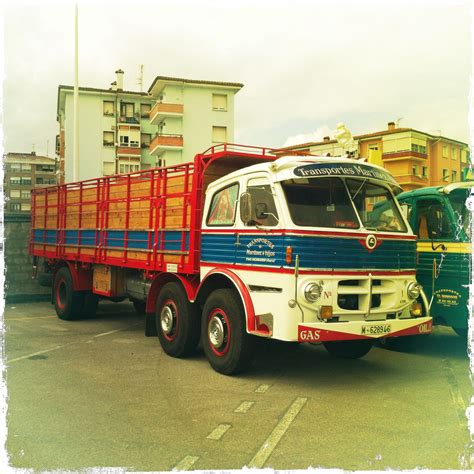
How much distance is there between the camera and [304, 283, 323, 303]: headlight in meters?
6.25

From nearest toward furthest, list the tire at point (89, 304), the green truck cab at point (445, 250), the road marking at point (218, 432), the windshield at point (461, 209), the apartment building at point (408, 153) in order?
1. the road marking at point (218, 432)
2. the green truck cab at point (445, 250)
3. the windshield at point (461, 209)
4. the tire at point (89, 304)
5. the apartment building at point (408, 153)

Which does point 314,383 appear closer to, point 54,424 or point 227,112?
point 54,424

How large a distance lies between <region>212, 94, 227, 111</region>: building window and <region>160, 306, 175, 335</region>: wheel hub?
4542 centimetres

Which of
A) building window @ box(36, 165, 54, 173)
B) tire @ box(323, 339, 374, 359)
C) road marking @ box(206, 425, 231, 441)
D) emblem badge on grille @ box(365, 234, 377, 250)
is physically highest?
building window @ box(36, 165, 54, 173)

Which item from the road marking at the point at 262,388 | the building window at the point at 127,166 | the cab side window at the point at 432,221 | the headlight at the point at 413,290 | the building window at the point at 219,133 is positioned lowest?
the road marking at the point at 262,388

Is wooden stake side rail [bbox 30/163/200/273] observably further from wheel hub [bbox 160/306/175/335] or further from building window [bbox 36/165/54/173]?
building window [bbox 36/165/54/173]

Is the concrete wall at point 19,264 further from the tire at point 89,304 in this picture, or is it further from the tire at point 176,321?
the tire at point 176,321

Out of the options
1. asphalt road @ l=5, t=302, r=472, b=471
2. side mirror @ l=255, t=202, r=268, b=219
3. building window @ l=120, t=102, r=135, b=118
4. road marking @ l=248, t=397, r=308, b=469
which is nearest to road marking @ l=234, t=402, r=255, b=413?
asphalt road @ l=5, t=302, r=472, b=471

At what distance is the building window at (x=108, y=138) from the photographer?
56.5m

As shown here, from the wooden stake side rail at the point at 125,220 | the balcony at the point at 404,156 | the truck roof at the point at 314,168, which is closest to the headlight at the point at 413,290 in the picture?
the truck roof at the point at 314,168

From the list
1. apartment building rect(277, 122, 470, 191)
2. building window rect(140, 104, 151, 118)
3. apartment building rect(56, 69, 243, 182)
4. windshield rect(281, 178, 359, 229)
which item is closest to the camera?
windshield rect(281, 178, 359, 229)

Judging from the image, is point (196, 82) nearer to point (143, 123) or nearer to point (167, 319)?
point (143, 123)

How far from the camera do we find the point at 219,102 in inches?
2063

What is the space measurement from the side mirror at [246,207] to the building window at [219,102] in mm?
46620
